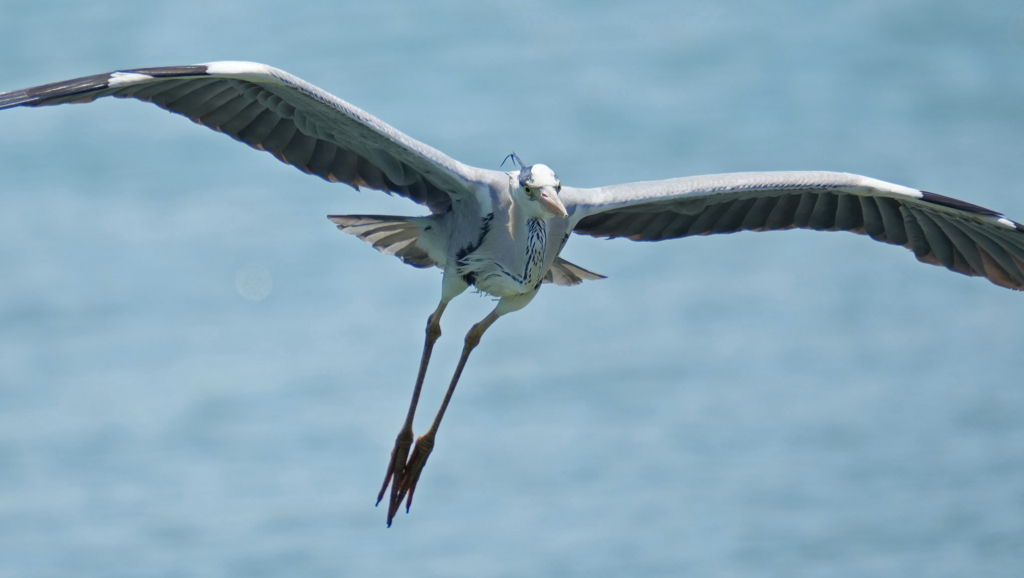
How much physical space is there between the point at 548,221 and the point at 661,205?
1.32m

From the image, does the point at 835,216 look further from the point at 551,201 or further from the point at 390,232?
the point at 390,232

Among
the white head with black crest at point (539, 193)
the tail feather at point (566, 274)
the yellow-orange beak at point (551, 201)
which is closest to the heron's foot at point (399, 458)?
the tail feather at point (566, 274)

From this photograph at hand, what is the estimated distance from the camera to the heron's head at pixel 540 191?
8.57 meters

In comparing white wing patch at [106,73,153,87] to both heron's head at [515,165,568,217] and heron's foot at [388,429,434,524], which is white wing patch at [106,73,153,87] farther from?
heron's foot at [388,429,434,524]

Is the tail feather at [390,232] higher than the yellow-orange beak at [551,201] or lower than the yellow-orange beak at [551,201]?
higher

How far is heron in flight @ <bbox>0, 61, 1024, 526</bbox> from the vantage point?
8562 mm

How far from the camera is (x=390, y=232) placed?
9.63 m

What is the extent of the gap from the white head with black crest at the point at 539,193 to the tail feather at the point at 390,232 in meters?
1.03

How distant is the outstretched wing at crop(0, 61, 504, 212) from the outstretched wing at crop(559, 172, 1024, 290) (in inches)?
47.3

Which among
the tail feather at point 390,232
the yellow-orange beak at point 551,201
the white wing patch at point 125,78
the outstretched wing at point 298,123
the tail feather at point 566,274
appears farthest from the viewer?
the tail feather at point 566,274

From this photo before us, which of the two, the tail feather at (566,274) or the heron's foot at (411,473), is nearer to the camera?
the heron's foot at (411,473)

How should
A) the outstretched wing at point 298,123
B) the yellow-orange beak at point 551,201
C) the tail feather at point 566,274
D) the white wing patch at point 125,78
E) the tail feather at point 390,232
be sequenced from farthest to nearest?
the tail feather at point 566,274 < the tail feather at point 390,232 < the yellow-orange beak at point 551,201 < the outstretched wing at point 298,123 < the white wing patch at point 125,78

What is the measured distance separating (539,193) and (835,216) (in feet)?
8.82

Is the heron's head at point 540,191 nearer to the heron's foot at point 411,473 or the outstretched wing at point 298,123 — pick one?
the outstretched wing at point 298,123
